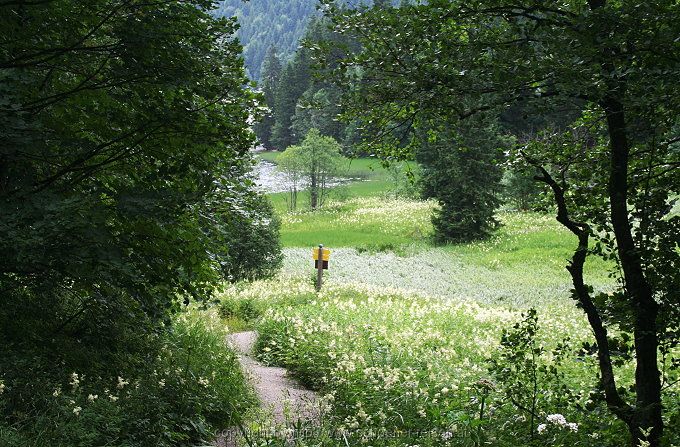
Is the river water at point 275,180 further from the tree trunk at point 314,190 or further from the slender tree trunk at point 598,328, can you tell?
the slender tree trunk at point 598,328

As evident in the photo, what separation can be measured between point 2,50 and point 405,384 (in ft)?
15.6

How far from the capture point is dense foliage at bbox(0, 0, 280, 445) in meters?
3.96

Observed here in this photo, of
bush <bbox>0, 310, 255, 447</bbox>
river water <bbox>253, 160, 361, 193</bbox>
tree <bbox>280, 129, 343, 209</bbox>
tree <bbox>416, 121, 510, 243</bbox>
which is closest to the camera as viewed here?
bush <bbox>0, 310, 255, 447</bbox>

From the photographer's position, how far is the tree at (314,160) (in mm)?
55219

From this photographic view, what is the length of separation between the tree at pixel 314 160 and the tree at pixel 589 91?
162 ft

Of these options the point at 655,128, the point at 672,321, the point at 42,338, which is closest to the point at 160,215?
the point at 42,338

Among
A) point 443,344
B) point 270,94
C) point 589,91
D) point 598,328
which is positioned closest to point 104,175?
point 589,91

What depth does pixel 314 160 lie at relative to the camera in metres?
55.4

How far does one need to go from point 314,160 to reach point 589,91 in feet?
171

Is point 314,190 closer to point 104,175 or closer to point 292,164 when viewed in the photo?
point 292,164

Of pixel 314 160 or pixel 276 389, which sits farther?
pixel 314 160

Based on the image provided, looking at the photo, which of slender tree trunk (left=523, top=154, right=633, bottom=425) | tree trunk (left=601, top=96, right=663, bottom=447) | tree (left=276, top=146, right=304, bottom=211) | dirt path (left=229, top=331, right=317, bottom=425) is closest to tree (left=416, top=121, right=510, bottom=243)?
tree (left=276, top=146, right=304, bottom=211)

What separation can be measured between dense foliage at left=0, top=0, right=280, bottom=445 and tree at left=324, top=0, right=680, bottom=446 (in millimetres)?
1294

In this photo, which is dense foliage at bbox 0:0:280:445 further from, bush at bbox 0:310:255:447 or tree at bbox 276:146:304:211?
tree at bbox 276:146:304:211
